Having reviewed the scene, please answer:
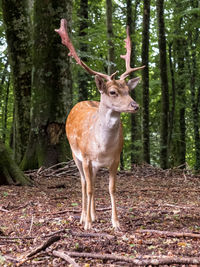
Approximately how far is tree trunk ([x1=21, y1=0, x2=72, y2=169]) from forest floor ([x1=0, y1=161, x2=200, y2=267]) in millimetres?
1421

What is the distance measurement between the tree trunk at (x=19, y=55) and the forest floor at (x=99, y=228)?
11.5 ft

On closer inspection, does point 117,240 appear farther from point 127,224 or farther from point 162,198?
point 162,198

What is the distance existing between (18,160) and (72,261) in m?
7.44

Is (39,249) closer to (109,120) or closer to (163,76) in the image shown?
(109,120)

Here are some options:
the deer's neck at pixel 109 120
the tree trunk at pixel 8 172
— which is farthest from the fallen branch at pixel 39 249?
the tree trunk at pixel 8 172

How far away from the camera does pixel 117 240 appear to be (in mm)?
3805

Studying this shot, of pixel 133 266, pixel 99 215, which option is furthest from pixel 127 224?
pixel 133 266

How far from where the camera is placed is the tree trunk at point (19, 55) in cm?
1087

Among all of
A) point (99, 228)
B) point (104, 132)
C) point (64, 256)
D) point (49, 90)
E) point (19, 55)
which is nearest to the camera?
point (64, 256)

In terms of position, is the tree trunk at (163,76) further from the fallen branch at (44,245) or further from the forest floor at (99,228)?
the fallen branch at (44,245)

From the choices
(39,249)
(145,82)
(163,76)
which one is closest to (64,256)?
(39,249)

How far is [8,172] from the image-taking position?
7.55 m

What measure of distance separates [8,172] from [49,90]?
8.48 ft

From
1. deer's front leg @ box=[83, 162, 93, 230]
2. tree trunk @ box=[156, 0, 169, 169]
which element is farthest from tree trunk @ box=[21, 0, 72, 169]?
tree trunk @ box=[156, 0, 169, 169]
